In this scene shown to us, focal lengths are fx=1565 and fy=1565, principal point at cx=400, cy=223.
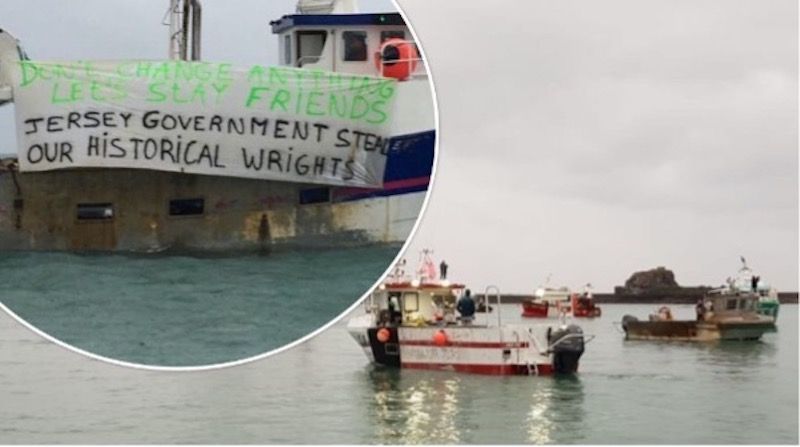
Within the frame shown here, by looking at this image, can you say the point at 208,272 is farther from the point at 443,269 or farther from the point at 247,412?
the point at 443,269

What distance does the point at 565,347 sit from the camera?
61.7 ft

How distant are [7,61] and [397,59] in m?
0.71

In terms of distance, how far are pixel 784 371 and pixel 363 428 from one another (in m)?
11.6

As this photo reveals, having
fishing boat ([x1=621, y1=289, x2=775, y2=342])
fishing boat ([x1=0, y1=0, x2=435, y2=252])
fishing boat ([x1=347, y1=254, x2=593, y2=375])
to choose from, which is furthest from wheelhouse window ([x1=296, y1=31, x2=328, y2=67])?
fishing boat ([x1=621, y1=289, x2=775, y2=342])

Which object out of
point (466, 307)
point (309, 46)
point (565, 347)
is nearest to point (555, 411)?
point (466, 307)

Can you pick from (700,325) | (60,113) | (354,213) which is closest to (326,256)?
(354,213)

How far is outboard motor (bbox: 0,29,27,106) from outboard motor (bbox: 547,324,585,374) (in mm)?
16214

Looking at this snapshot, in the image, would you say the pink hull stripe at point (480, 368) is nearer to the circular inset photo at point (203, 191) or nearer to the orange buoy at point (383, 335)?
the orange buoy at point (383, 335)

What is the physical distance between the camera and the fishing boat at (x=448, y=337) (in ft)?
58.8

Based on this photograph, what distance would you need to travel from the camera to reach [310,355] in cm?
2509

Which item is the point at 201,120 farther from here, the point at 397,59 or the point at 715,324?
the point at 715,324

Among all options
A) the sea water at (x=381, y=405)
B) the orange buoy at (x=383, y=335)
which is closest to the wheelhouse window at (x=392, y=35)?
the sea water at (x=381, y=405)

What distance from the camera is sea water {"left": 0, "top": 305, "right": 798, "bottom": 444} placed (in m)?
13.0

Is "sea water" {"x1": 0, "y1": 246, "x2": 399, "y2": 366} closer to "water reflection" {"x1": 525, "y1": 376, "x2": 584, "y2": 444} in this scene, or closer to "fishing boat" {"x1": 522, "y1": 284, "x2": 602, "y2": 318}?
"water reflection" {"x1": 525, "y1": 376, "x2": 584, "y2": 444}
